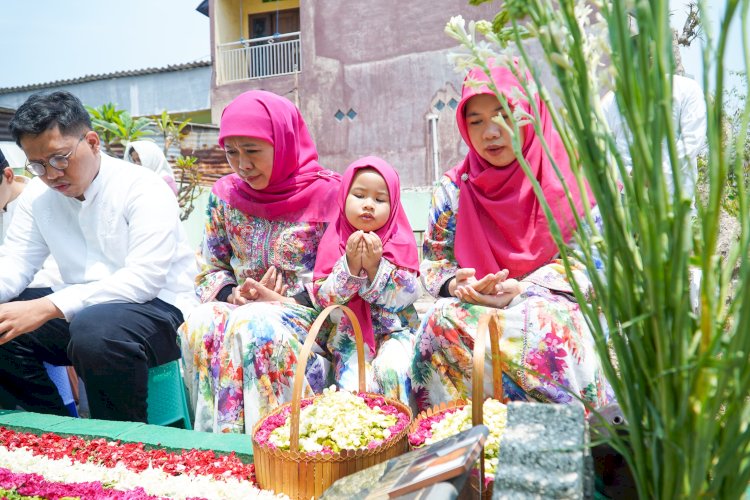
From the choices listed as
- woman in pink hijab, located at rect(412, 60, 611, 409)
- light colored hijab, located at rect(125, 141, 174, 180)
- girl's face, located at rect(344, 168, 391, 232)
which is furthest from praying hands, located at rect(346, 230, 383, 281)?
light colored hijab, located at rect(125, 141, 174, 180)

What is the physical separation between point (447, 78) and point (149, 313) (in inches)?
356

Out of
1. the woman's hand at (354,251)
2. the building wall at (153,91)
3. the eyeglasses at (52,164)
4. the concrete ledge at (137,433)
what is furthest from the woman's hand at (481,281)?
the building wall at (153,91)

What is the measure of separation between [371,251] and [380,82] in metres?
9.56

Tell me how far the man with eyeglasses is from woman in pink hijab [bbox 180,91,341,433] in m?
0.20

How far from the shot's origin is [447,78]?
35.7 ft

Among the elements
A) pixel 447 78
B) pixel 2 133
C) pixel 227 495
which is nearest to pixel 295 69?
pixel 447 78

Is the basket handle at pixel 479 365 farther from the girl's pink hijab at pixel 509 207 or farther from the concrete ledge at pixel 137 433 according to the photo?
the concrete ledge at pixel 137 433

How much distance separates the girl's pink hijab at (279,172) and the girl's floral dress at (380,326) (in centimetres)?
45

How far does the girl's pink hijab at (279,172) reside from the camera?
2729mm

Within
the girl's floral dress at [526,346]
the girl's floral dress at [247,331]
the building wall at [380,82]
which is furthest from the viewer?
the building wall at [380,82]

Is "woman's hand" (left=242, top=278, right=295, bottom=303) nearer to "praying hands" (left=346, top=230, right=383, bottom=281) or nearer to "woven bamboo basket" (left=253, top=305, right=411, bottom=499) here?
"praying hands" (left=346, top=230, right=383, bottom=281)

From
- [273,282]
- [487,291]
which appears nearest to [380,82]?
[273,282]

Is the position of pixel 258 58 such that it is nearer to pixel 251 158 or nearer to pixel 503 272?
pixel 251 158

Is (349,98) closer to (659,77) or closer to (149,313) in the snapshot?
(149,313)
